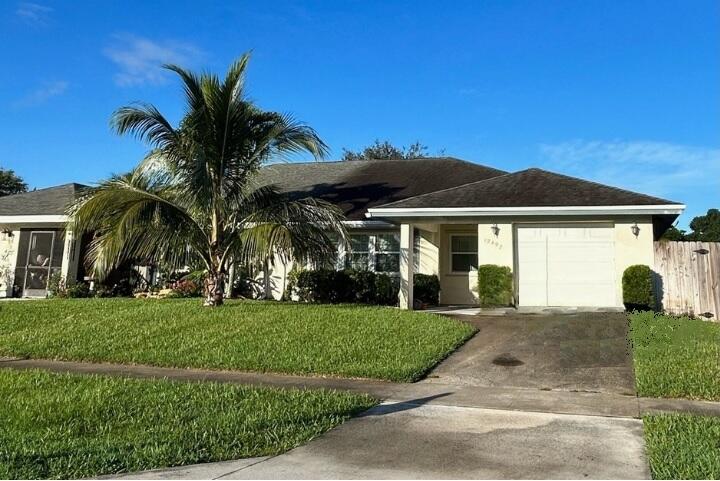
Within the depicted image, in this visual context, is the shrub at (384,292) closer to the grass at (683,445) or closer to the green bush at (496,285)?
the green bush at (496,285)

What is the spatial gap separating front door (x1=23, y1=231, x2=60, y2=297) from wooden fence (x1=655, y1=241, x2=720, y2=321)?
18.7 m

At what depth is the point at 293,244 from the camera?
13.1 metres

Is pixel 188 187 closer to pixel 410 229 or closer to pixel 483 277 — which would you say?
pixel 410 229

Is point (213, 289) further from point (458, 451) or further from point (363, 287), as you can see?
point (458, 451)

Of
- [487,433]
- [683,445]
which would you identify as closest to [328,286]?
[487,433]

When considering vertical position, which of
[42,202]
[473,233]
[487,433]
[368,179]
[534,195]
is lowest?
[487,433]

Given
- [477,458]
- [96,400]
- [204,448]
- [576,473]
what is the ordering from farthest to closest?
[96,400] < [204,448] < [477,458] < [576,473]

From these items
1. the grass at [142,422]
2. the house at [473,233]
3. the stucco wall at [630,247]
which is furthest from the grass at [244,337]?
the stucco wall at [630,247]

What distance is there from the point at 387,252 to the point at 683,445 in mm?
13119

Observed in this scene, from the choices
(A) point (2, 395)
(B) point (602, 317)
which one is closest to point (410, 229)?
(B) point (602, 317)

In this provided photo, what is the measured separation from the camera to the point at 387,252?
17.8m

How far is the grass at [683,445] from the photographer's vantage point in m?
4.33

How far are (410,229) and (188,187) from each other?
5.82m

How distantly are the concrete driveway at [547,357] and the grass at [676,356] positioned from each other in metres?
0.22
